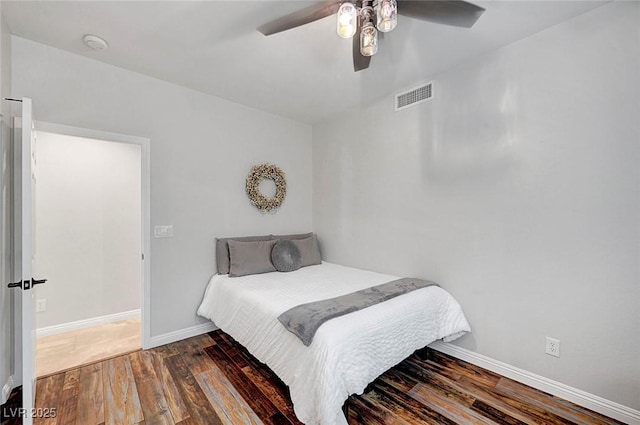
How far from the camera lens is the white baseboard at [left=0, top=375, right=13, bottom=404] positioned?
182 cm

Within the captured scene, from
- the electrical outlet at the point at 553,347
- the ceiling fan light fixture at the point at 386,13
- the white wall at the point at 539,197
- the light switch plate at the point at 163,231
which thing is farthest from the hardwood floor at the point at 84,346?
the electrical outlet at the point at 553,347

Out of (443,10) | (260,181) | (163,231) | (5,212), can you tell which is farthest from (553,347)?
(5,212)

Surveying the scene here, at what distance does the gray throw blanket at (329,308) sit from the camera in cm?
172

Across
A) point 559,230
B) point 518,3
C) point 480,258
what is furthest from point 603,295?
point 518,3

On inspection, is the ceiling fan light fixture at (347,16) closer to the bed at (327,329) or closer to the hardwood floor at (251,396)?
the bed at (327,329)

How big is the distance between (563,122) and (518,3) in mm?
834

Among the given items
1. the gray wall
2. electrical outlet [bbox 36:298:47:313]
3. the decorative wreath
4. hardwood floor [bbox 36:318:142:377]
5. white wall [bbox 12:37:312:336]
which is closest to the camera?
the gray wall

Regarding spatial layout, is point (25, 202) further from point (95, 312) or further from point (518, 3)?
point (518, 3)

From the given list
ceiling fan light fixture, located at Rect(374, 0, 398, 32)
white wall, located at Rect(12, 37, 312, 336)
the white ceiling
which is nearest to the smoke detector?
the white ceiling

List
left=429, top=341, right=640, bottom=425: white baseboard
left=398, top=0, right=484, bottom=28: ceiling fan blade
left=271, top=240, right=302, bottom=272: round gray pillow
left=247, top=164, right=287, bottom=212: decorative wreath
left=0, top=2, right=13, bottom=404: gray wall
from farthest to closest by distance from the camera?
1. left=247, top=164, right=287, bottom=212: decorative wreath
2. left=271, top=240, right=302, bottom=272: round gray pillow
3. left=0, top=2, right=13, bottom=404: gray wall
4. left=429, top=341, right=640, bottom=425: white baseboard
5. left=398, top=0, right=484, bottom=28: ceiling fan blade

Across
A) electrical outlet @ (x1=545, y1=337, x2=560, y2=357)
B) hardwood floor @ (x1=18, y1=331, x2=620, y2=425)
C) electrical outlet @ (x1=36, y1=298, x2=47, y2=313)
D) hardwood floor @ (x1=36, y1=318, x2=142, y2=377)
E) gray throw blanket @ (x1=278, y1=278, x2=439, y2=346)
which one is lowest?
hardwood floor @ (x1=18, y1=331, x2=620, y2=425)

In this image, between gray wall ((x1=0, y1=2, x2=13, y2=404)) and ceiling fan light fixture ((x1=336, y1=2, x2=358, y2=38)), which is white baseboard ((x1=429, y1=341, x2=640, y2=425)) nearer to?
ceiling fan light fixture ((x1=336, y1=2, x2=358, y2=38))

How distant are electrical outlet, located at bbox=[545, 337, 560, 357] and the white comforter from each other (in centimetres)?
52

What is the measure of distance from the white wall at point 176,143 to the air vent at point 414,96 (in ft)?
5.17
